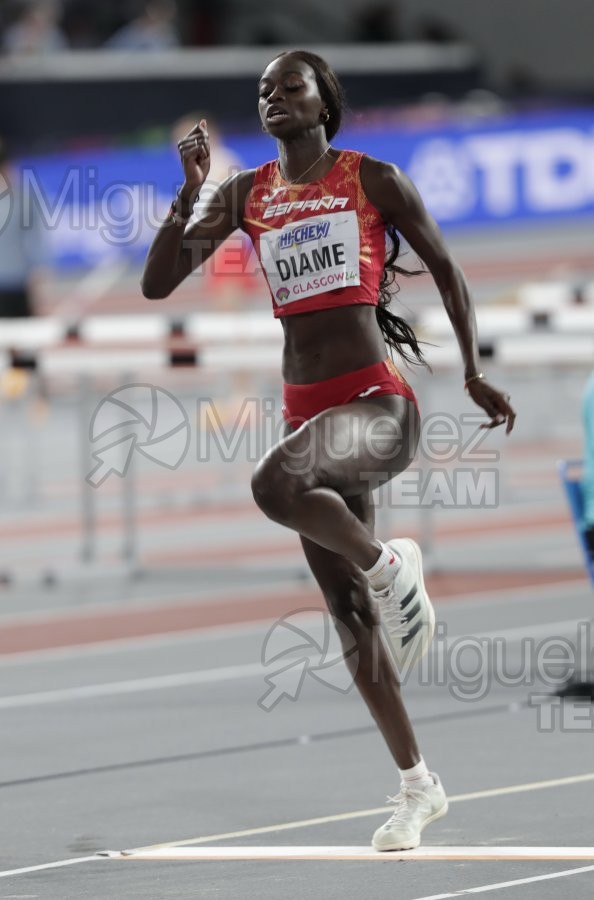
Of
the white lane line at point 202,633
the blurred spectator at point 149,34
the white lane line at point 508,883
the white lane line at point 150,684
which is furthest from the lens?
the blurred spectator at point 149,34

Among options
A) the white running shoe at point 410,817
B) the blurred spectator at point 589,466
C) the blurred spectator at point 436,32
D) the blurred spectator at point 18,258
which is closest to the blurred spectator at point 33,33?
the blurred spectator at point 436,32

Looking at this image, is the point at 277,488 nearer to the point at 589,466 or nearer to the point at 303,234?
the point at 303,234

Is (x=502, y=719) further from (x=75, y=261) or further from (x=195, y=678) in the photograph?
(x=75, y=261)

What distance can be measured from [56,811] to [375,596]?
1.31 meters

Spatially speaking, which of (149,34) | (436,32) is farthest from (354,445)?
(436,32)

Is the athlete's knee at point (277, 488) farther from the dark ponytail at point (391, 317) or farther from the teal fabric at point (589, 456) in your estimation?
the teal fabric at point (589, 456)

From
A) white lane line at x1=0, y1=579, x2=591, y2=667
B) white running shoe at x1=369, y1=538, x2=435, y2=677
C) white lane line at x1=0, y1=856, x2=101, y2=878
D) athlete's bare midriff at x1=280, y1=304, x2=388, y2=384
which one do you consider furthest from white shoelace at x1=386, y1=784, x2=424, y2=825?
white lane line at x1=0, y1=579, x2=591, y2=667

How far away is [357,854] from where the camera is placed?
179 inches

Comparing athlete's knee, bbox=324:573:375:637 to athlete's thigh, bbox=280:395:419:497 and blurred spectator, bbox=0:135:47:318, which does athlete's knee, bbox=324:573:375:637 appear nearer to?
athlete's thigh, bbox=280:395:419:497

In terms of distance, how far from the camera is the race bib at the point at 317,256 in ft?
14.8

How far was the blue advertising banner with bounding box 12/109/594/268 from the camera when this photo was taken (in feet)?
63.3

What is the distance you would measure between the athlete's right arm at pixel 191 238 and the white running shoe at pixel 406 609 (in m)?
0.92

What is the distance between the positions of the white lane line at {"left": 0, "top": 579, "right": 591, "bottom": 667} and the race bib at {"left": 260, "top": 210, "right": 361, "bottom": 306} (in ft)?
11.8

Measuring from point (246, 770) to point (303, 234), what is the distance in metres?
1.92
